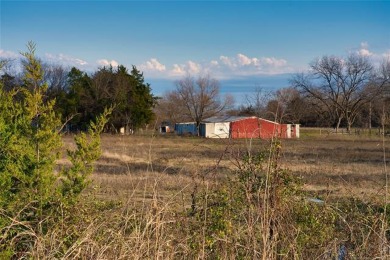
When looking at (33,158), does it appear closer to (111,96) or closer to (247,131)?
(247,131)

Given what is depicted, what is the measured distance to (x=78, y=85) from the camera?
6400 cm

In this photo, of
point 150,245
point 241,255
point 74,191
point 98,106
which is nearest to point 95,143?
point 74,191

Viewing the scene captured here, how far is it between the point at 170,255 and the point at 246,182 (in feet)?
3.78

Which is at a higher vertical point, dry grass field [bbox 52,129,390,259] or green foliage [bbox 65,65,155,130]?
green foliage [bbox 65,65,155,130]

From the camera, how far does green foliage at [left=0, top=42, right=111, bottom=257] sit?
16.4 ft

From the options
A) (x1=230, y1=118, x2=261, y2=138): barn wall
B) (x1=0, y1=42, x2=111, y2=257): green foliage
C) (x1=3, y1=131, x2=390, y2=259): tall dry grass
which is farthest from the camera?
(x1=0, y1=42, x2=111, y2=257): green foliage

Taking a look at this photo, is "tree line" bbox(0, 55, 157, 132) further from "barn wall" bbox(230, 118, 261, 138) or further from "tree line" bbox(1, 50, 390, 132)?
"barn wall" bbox(230, 118, 261, 138)

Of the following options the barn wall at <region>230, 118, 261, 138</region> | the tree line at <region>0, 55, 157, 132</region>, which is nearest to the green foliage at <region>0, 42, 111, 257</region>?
the barn wall at <region>230, 118, 261, 138</region>

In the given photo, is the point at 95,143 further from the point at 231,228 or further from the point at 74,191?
the point at 231,228

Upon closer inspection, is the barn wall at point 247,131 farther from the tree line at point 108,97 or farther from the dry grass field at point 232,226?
the tree line at point 108,97

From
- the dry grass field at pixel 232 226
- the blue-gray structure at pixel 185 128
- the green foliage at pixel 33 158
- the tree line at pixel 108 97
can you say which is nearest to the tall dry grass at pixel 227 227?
the dry grass field at pixel 232 226

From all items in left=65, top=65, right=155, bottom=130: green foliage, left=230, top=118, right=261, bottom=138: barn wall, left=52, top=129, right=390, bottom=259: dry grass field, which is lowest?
left=52, top=129, right=390, bottom=259: dry grass field

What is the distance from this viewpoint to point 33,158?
18.0ft

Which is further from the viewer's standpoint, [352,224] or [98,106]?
[98,106]
